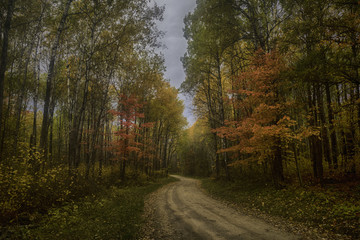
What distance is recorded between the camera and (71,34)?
15.0 metres

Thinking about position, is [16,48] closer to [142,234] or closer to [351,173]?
[142,234]

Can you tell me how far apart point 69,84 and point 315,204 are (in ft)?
67.0

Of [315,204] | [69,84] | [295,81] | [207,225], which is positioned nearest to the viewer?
[207,225]

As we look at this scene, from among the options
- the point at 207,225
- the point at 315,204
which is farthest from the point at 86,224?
the point at 315,204

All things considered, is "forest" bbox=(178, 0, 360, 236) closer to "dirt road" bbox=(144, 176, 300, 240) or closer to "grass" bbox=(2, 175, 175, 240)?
"dirt road" bbox=(144, 176, 300, 240)

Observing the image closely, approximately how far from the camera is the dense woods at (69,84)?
22.3 ft

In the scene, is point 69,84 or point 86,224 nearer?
point 86,224

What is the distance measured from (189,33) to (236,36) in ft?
18.9

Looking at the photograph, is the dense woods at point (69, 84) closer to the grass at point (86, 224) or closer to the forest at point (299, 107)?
the grass at point (86, 224)

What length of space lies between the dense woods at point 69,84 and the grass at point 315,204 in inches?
395

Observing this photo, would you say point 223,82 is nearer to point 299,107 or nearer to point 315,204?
point 299,107

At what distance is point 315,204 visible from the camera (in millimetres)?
7262

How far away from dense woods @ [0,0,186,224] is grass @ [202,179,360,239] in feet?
32.9

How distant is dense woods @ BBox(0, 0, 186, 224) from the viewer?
680 cm
